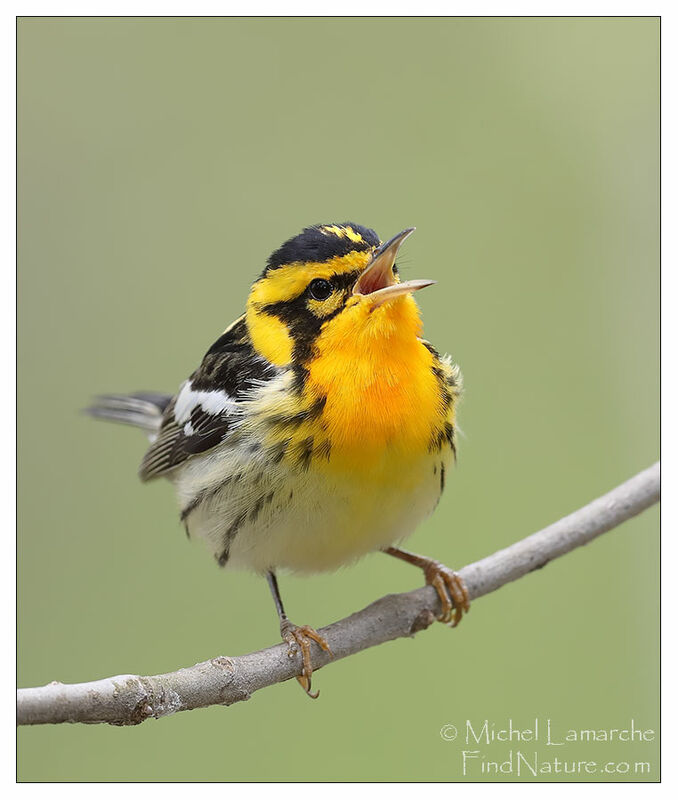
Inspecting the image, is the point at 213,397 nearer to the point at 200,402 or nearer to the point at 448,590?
the point at 200,402

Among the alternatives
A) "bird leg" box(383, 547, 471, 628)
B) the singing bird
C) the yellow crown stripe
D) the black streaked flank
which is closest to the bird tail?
the singing bird

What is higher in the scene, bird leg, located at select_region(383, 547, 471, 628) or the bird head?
the bird head

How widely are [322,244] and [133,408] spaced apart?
2242mm

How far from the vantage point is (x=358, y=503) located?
3.26 metres

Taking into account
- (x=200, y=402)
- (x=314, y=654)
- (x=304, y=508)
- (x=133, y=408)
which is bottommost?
(x=314, y=654)

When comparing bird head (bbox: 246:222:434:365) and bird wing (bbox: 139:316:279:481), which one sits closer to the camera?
bird head (bbox: 246:222:434:365)

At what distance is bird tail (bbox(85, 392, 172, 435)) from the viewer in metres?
5.03

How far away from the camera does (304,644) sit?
328cm

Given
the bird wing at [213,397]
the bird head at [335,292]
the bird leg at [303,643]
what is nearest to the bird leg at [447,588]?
the bird leg at [303,643]

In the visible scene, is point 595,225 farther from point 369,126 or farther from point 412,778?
point 412,778

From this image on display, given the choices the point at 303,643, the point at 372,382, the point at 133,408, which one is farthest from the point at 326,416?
the point at 133,408

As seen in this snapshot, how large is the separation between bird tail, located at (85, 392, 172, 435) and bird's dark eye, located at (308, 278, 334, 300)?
1.90m

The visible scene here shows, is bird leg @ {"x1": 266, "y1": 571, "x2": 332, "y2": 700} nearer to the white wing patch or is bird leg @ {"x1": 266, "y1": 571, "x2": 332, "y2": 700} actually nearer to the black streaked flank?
the white wing patch

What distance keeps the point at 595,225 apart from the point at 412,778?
10.2 feet
